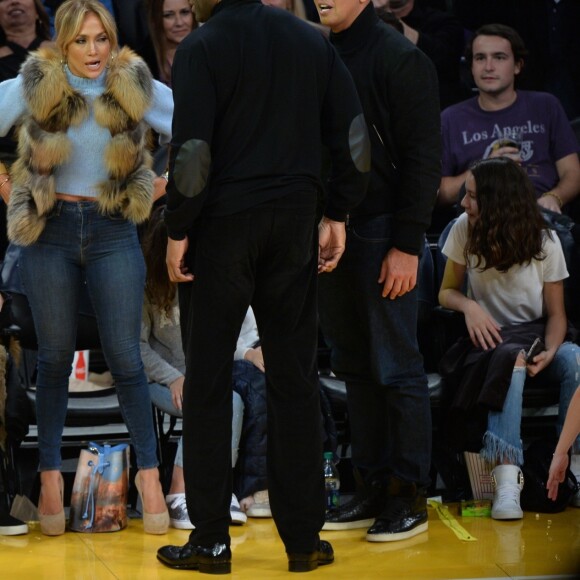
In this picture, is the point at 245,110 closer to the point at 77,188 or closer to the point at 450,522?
the point at 77,188

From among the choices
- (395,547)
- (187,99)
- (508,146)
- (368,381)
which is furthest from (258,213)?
(508,146)

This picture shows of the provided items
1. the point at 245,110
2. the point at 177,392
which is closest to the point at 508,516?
the point at 177,392

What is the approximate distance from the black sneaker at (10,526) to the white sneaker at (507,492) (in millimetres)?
1676

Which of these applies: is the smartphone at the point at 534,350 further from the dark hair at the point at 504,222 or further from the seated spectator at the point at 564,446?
the seated spectator at the point at 564,446

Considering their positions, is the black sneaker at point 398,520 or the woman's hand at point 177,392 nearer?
the black sneaker at point 398,520

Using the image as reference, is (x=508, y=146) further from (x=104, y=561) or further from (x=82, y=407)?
(x=104, y=561)

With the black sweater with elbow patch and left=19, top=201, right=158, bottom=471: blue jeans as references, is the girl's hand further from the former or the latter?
the black sweater with elbow patch

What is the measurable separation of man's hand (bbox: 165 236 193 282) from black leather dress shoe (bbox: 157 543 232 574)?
2.63ft

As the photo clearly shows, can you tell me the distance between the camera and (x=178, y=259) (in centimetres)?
371

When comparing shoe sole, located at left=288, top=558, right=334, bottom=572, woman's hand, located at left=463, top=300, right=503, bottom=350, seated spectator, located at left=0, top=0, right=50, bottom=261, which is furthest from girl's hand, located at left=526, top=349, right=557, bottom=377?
seated spectator, located at left=0, top=0, right=50, bottom=261

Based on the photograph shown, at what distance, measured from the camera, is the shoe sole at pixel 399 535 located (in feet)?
14.0

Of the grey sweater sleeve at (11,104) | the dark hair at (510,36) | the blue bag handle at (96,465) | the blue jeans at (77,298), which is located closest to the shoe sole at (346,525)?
the blue jeans at (77,298)

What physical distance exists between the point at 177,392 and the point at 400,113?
1408 mm

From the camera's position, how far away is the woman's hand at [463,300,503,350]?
16.6 feet
